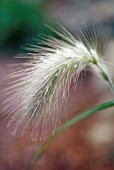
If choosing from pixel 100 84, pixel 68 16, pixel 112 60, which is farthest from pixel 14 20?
pixel 112 60

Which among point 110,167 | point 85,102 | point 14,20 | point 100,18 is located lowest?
point 110,167

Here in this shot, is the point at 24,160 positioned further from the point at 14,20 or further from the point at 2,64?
the point at 14,20

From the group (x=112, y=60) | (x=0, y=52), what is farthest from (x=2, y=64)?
(x=112, y=60)

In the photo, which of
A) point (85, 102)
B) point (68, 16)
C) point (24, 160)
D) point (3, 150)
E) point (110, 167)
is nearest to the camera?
point (110, 167)

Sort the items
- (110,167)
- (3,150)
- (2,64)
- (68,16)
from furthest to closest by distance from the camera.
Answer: (68,16)
(2,64)
(3,150)
(110,167)

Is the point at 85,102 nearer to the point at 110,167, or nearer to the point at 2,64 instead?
the point at 110,167

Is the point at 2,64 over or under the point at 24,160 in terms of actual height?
over

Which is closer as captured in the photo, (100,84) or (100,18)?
(100,84)
